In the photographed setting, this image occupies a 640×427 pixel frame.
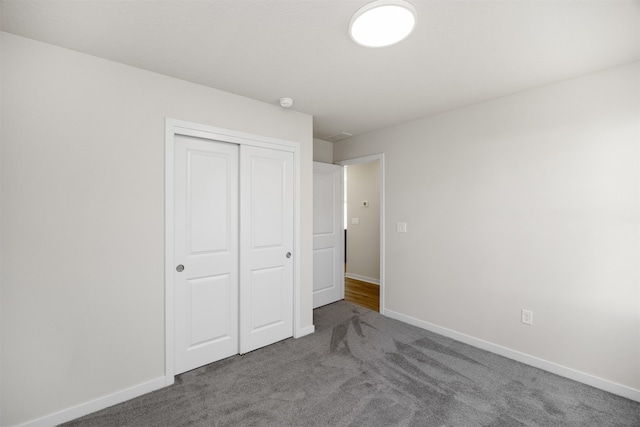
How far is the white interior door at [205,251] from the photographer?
2.38m

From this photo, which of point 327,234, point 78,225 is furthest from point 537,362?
point 78,225

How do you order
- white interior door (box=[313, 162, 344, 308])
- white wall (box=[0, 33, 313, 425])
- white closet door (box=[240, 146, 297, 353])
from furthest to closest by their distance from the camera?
white interior door (box=[313, 162, 344, 308])
white closet door (box=[240, 146, 297, 353])
white wall (box=[0, 33, 313, 425])

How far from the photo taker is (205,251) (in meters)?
2.53

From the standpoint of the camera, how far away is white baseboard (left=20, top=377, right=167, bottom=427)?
1.81 meters

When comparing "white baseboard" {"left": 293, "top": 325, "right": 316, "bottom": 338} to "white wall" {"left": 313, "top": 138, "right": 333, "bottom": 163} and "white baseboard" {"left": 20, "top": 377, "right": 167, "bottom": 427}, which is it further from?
"white wall" {"left": 313, "top": 138, "right": 333, "bottom": 163}

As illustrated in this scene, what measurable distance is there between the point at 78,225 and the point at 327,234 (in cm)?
291

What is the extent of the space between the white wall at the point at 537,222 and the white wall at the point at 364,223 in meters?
1.84

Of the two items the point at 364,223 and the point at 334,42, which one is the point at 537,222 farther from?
the point at 364,223

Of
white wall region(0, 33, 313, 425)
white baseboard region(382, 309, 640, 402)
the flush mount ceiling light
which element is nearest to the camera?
the flush mount ceiling light

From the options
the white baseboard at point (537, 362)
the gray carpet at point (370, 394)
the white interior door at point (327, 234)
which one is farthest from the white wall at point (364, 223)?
the gray carpet at point (370, 394)

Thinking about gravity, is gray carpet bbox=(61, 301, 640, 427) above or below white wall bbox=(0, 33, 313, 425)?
below

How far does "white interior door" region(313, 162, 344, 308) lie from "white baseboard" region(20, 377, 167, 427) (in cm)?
222

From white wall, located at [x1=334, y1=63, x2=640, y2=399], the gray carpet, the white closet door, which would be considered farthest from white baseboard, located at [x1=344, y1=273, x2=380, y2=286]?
the white closet door

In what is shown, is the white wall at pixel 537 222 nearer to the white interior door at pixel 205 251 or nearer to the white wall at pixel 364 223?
the white wall at pixel 364 223
